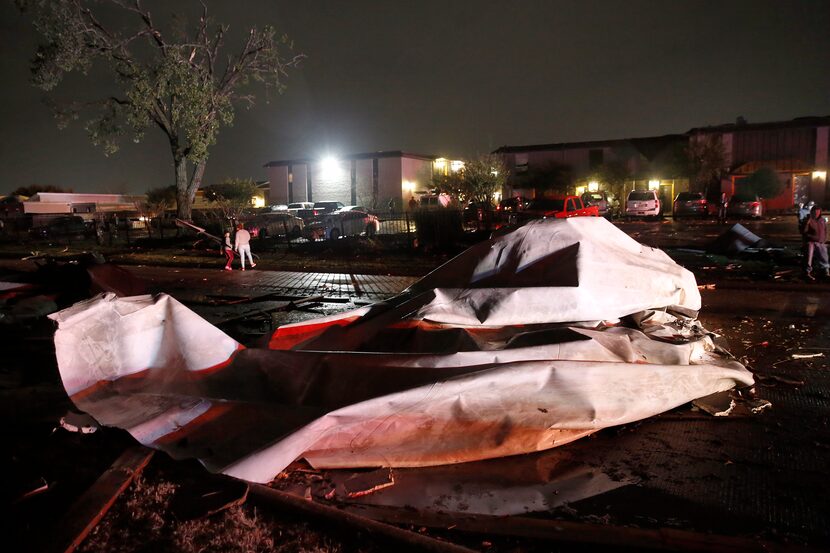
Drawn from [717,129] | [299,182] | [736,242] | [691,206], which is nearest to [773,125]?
[717,129]

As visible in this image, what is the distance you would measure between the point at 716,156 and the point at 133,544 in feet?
143

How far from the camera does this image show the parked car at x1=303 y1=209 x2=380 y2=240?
2134 cm

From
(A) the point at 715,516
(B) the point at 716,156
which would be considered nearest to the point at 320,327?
(A) the point at 715,516

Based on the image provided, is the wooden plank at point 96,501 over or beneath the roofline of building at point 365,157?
beneath

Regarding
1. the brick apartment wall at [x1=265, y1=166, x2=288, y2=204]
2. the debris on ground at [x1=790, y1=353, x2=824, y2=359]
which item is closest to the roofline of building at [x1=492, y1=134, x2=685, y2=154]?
the brick apartment wall at [x1=265, y1=166, x2=288, y2=204]

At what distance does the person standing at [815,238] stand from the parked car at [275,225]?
53.6ft

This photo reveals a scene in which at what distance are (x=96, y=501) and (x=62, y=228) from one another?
30565mm

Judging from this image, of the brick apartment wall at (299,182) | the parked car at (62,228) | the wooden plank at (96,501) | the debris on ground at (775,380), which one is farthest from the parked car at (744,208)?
the brick apartment wall at (299,182)

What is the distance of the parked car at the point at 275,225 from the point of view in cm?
2212

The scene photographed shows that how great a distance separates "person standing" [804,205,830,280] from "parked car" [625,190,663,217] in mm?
19853

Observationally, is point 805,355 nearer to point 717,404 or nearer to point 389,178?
point 717,404

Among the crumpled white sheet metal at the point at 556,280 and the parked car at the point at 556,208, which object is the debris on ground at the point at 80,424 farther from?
the parked car at the point at 556,208

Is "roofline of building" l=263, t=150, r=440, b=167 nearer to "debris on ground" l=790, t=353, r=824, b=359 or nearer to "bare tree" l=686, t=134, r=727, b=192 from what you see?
"bare tree" l=686, t=134, r=727, b=192

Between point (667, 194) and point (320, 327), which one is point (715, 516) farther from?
point (667, 194)
